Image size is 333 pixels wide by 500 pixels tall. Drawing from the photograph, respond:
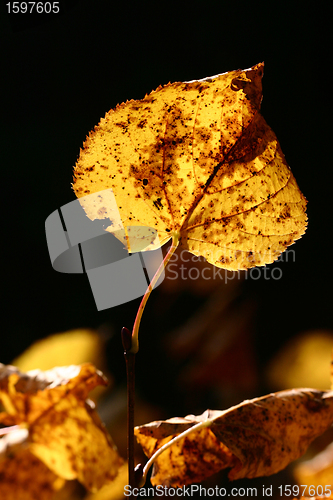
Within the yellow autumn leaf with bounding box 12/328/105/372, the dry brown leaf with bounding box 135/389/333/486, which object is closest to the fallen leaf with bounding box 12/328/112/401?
the yellow autumn leaf with bounding box 12/328/105/372

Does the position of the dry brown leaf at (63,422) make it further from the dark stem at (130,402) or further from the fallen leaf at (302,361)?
the fallen leaf at (302,361)

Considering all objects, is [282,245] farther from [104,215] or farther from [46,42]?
[46,42]

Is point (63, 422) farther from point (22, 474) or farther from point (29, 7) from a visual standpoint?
point (29, 7)

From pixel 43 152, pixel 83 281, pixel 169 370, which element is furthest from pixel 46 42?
pixel 169 370

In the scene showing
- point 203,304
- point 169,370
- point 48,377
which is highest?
point 48,377

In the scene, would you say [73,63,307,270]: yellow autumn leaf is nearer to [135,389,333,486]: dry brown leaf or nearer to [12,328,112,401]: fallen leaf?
[135,389,333,486]: dry brown leaf
